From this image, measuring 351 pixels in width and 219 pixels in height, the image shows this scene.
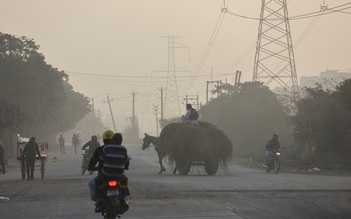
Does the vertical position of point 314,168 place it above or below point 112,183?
below

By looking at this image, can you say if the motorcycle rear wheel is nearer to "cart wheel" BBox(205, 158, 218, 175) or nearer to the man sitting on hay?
"cart wheel" BBox(205, 158, 218, 175)

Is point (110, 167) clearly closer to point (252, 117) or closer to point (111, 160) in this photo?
point (111, 160)

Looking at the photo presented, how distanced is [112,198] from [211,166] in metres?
19.7

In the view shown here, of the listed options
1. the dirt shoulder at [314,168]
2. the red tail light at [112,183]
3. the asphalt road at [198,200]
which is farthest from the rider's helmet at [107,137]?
the dirt shoulder at [314,168]

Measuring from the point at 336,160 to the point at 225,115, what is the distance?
36.5 metres

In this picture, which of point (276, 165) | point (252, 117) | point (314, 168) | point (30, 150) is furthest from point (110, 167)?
point (252, 117)

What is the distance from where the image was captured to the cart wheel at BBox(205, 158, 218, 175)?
32375mm

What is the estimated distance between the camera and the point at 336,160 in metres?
41.0

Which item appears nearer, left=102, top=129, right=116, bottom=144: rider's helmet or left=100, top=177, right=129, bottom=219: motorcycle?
left=100, top=177, right=129, bottom=219: motorcycle

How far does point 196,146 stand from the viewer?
3159 cm

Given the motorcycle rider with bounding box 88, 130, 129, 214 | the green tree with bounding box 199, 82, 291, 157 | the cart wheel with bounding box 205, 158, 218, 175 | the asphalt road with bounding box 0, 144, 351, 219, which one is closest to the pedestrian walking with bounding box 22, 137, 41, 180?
the asphalt road with bounding box 0, 144, 351, 219

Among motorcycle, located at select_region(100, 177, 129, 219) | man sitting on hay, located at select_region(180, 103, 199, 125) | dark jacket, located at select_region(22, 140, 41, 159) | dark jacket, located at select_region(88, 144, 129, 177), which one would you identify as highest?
man sitting on hay, located at select_region(180, 103, 199, 125)

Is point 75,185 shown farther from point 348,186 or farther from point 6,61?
point 6,61

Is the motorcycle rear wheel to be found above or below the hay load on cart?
below
